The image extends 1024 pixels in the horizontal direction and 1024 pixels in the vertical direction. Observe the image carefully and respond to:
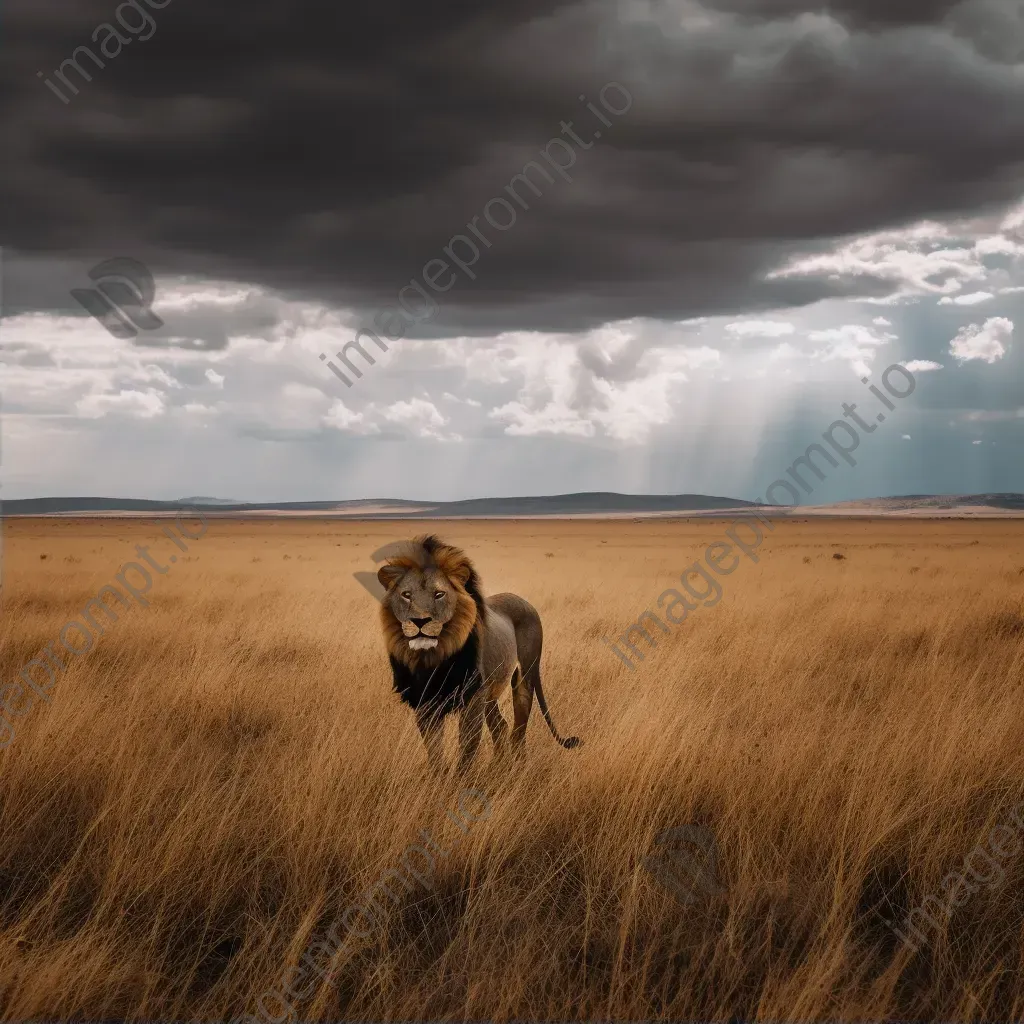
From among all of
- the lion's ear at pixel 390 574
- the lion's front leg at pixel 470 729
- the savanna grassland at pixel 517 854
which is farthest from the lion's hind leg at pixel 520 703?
the lion's ear at pixel 390 574

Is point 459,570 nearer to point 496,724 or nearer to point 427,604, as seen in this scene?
point 427,604

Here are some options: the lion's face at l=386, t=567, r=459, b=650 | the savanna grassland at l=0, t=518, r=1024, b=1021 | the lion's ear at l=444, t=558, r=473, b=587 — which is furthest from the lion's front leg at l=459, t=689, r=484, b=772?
the lion's ear at l=444, t=558, r=473, b=587

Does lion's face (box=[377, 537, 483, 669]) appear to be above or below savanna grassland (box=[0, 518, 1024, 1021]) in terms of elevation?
above

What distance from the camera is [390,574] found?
505cm

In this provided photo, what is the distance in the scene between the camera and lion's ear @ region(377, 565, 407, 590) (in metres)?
5.01

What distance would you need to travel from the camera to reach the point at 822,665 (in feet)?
31.0

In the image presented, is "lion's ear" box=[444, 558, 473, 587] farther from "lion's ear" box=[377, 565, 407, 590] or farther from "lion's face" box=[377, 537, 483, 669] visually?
"lion's ear" box=[377, 565, 407, 590]

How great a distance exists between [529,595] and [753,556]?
1703 centimetres

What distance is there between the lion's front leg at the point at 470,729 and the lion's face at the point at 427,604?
36cm

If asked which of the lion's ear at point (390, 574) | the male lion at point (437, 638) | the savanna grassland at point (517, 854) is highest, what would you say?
the lion's ear at point (390, 574)

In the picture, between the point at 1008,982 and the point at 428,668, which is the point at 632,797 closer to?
the point at 428,668

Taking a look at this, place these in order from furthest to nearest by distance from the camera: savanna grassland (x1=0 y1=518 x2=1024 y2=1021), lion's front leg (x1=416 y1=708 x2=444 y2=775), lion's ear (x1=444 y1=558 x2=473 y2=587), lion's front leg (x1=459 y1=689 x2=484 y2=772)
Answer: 1. lion's ear (x1=444 y1=558 x2=473 y2=587)
2. lion's front leg (x1=459 y1=689 x2=484 y2=772)
3. lion's front leg (x1=416 y1=708 x2=444 y2=775)
4. savanna grassland (x1=0 y1=518 x2=1024 y2=1021)

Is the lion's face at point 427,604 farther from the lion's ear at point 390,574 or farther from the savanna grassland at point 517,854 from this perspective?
the savanna grassland at point 517,854

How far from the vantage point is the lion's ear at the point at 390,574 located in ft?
16.4
